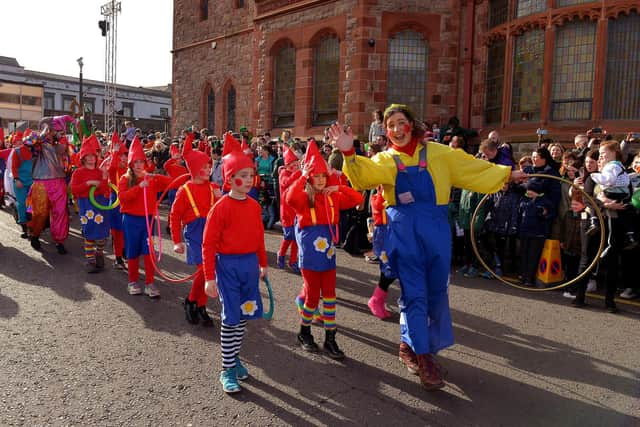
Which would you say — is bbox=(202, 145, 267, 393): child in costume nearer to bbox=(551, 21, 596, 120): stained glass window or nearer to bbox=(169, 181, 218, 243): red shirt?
bbox=(169, 181, 218, 243): red shirt

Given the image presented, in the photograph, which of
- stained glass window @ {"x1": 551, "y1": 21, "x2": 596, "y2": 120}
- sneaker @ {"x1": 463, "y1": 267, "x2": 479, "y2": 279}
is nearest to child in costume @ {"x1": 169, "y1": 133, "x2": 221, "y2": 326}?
sneaker @ {"x1": 463, "y1": 267, "x2": 479, "y2": 279}

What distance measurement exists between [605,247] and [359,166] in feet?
12.8

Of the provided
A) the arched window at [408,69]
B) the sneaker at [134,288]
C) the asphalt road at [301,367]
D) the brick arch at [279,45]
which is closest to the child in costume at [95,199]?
the asphalt road at [301,367]

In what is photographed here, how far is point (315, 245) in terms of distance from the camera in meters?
4.95

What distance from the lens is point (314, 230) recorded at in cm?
504

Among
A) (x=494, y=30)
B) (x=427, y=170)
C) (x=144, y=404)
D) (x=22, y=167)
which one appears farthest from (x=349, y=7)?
(x=144, y=404)

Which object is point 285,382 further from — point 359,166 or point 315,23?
point 315,23

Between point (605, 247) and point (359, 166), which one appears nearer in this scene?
point (359, 166)

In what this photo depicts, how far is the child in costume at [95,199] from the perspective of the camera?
26.6ft

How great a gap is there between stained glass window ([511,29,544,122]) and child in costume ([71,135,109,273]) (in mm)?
10838

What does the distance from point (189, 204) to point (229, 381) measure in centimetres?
208

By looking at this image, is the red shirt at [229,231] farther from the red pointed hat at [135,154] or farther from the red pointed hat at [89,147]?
the red pointed hat at [89,147]

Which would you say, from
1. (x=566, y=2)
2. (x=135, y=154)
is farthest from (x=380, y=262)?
(x=566, y=2)

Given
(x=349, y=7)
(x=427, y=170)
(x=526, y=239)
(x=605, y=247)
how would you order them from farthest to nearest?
(x=349, y=7), (x=526, y=239), (x=605, y=247), (x=427, y=170)
